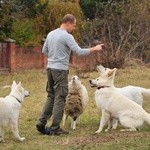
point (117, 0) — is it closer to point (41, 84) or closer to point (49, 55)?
point (41, 84)

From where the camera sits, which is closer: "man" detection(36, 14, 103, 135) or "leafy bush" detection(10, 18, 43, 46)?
"man" detection(36, 14, 103, 135)

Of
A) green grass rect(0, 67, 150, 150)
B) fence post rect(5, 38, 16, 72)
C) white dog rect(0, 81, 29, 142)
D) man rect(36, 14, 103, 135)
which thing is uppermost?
man rect(36, 14, 103, 135)

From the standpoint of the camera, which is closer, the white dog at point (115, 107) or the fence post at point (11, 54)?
the white dog at point (115, 107)

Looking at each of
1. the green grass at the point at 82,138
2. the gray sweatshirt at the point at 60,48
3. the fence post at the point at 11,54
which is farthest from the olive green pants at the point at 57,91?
the fence post at the point at 11,54

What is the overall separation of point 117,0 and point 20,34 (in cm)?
1183

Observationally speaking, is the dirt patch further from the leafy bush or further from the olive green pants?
the leafy bush

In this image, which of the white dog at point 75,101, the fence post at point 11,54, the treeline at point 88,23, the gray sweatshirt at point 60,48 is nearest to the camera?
the gray sweatshirt at point 60,48

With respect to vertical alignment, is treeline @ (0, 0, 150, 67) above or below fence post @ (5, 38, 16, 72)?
above

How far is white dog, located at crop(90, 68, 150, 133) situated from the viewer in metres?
9.77

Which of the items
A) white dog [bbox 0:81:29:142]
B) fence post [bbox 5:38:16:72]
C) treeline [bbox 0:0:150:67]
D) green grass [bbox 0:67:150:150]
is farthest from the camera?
treeline [bbox 0:0:150:67]

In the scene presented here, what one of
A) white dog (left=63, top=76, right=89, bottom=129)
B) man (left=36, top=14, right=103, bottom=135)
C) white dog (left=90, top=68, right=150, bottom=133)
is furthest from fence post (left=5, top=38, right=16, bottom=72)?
man (left=36, top=14, right=103, bottom=135)

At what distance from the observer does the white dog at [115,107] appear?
9766 mm

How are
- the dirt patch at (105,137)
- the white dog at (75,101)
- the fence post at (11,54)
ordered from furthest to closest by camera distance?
the fence post at (11,54) < the white dog at (75,101) < the dirt patch at (105,137)

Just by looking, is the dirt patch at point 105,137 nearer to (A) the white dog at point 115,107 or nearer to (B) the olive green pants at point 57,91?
(A) the white dog at point 115,107
